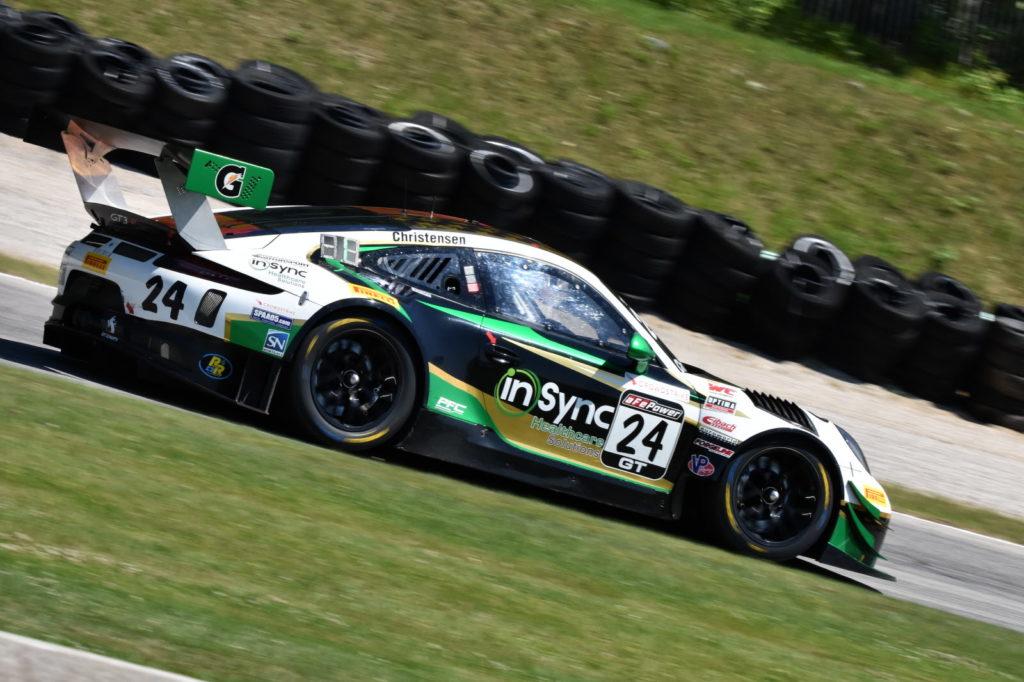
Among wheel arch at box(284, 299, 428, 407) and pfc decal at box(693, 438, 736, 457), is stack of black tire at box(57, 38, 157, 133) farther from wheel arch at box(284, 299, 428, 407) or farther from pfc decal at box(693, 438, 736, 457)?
pfc decal at box(693, 438, 736, 457)

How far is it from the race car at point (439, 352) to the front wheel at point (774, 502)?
0.04 ft

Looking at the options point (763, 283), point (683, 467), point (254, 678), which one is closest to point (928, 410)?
point (763, 283)

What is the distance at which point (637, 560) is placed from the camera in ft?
20.6

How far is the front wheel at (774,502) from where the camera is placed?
741cm

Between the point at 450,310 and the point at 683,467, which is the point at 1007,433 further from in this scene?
the point at 450,310

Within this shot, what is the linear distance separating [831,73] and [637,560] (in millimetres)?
16328

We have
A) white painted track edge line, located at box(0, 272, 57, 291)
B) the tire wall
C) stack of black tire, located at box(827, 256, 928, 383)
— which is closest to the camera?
white painted track edge line, located at box(0, 272, 57, 291)

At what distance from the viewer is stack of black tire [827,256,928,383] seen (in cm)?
1305

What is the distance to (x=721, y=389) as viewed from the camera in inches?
295

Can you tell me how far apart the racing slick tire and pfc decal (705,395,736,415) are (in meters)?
1.89

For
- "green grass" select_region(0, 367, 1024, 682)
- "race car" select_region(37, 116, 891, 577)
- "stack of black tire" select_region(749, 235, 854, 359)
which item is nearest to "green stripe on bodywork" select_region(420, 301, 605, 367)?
"race car" select_region(37, 116, 891, 577)

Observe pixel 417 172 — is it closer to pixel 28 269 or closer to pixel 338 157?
pixel 338 157

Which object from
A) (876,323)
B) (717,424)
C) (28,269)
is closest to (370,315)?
(717,424)

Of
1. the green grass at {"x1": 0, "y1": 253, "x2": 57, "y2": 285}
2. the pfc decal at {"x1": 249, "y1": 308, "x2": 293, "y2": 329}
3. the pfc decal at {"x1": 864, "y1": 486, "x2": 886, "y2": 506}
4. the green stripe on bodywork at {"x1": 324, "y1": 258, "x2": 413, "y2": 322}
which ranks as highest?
the green stripe on bodywork at {"x1": 324, "y1": 258, "x2": 413, "y2": 322}
